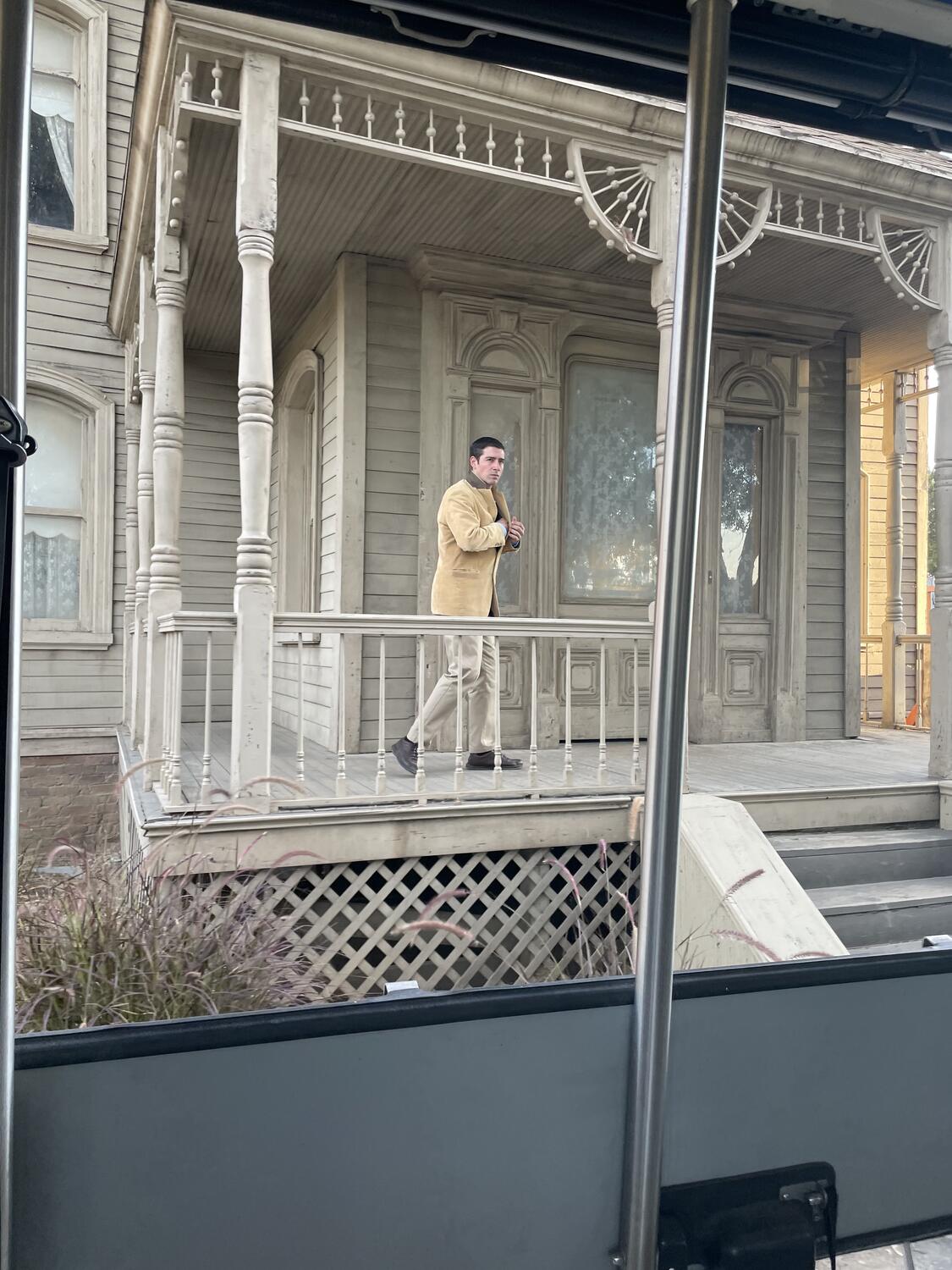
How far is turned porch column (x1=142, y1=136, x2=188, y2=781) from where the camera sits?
4.24 metres

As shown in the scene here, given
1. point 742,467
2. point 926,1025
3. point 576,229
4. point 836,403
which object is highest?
point 576,229

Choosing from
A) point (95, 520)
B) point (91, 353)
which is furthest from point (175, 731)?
point (91, 353)

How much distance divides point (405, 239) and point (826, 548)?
3.80m

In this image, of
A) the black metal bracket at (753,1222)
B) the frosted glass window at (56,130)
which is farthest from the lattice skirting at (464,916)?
the frosted glass window at (56,130)

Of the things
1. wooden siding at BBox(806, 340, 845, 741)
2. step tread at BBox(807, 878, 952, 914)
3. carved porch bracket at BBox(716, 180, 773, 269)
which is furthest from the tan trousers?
wooden siding at BBox(806, 340, 845, 741)

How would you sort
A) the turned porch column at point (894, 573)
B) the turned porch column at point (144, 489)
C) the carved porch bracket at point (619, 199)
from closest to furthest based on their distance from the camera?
the carved porch bracket at point (619, 199) → the turned porch column at point (144, 489) → the turned porch column at point (894, 573)

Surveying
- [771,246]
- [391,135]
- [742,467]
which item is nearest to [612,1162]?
[391,135]

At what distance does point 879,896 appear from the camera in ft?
13.7

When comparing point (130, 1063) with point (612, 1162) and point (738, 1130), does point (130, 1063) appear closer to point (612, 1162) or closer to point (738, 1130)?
point (612, 1162)

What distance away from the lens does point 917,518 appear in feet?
37.7

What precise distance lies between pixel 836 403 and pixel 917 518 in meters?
5.27

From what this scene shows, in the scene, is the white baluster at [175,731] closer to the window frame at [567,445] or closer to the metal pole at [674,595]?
the window frame at [567,445]

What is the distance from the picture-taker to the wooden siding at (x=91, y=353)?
7.24 m

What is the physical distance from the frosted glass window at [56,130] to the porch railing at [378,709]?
144 inches
